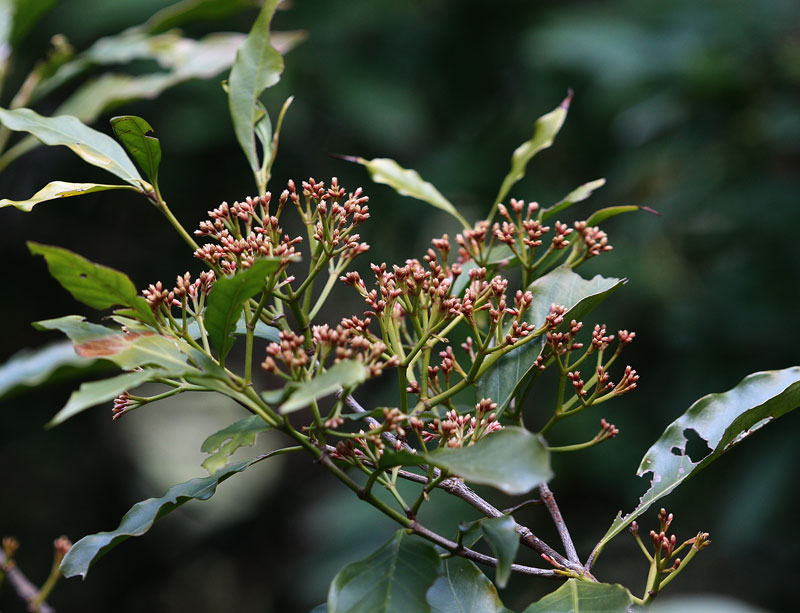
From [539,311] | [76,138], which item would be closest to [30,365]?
[76,138]

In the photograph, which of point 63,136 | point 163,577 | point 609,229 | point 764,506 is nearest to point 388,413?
point 63,136

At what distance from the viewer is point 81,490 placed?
3.09 m

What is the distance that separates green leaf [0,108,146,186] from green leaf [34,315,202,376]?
21cm

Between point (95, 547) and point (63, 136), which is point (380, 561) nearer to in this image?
point (95, 547)

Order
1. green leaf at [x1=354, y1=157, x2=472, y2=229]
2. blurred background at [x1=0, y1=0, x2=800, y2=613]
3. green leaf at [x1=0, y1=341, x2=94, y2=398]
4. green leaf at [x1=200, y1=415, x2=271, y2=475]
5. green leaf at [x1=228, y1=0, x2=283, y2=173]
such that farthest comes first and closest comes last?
blurred background at [x1=0, y1=0, x2=800, y2=613], green leaf at [x1=0, y1=341, x2=94, y2=398], green leaf at [x1=228, y1=0, x2=283, y2=173], green leaf at [x1=354, y1=157, x2=472, y2=229], green leaf at [x1=200, y1=415, x2=271, y2=475]

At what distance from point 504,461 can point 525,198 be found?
220cm

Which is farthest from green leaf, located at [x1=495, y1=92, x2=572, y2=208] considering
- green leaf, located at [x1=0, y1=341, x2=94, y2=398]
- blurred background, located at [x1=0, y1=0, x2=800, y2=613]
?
blurred background, located at [x1=0, y1=0, x2=800, y2=613]

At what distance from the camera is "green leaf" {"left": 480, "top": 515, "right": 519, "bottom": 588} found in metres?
0.55

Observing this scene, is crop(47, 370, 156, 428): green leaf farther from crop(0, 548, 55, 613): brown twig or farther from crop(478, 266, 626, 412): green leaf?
crop(0, 548, 55, 613): brown twig

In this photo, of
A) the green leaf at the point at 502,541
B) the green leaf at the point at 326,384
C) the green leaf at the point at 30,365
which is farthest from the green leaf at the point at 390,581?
the green leaf at the point at 30,365

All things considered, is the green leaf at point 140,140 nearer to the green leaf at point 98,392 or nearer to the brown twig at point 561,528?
the green leaf at point 98,392

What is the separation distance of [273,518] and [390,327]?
2896mm

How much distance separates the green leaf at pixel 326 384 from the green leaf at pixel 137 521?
0.19 metres

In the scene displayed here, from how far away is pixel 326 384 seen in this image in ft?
1.67
